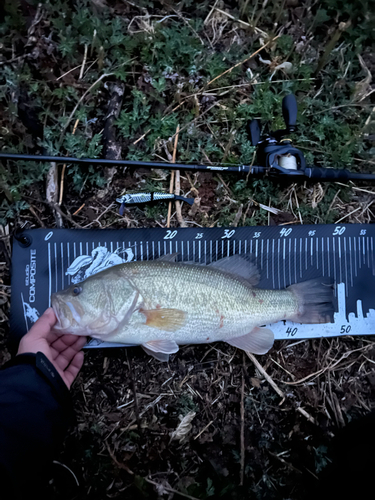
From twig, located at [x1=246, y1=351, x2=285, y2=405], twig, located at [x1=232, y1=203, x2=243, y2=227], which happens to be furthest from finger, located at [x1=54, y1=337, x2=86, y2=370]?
twig, located at [x1=232, y1=203, x2=243, y2=227]

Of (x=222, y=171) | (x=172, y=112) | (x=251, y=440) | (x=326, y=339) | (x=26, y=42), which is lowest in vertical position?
(x=251, y=440)

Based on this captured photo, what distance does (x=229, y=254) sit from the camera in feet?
10.5

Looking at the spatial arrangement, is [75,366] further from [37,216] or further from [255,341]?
[255,341]

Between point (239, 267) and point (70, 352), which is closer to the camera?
point (70, 352)

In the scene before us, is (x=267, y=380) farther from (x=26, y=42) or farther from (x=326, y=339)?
(x=26, y=42)

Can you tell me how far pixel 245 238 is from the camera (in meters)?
3.23

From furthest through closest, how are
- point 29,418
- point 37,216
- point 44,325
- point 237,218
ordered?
point 237,218 < point 37,216 < point 44,325 < point 29,418

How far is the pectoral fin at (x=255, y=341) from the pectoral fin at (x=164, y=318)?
0.53m

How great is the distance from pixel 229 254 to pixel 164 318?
2.99ft

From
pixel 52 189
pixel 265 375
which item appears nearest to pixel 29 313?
pixel 52 189

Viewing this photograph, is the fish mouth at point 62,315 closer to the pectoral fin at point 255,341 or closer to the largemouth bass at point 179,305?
the largemouth bass at point 179,305

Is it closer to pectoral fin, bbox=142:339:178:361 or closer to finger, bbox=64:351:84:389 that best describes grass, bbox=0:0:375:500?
finger, bbox=64:351:84:389

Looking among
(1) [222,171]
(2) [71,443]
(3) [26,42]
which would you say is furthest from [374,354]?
(3) [26,42]

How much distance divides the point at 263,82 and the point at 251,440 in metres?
3.58
